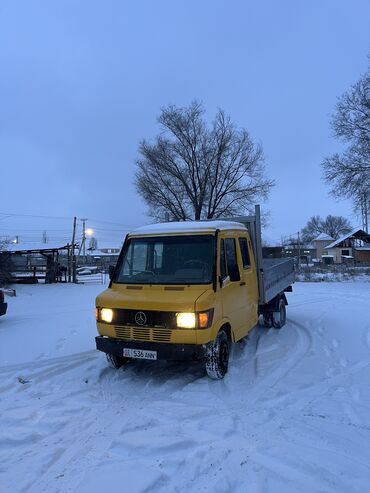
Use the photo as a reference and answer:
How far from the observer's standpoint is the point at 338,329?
30.1 feet

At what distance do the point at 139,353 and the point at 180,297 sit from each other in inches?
39.2

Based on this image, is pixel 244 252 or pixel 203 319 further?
pixel 244 252

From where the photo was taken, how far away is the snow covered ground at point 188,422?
3.28m

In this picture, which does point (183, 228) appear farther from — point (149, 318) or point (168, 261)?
point (149, 318)

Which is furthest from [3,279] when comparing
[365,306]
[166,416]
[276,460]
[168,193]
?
[276,460]

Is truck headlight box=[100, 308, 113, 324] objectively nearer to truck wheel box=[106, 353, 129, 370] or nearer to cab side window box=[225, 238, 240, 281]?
truck wheel box=[106, 353, 129, 370]

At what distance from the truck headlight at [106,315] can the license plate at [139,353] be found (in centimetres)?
49

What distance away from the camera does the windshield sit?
586cm

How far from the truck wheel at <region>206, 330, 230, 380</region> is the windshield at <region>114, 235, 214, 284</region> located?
0.88 m

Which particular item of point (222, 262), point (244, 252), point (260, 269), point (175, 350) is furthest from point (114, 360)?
point (260, 269)

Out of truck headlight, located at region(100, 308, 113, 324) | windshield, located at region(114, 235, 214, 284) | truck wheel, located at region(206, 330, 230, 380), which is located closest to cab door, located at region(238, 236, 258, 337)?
truck wheel, located at region(206, 330, 230, 380)

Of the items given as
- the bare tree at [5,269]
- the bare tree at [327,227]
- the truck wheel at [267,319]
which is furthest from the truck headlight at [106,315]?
the bare tree at [327,227]

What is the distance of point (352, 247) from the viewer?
61156 millimetres

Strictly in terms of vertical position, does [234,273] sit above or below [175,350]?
above
